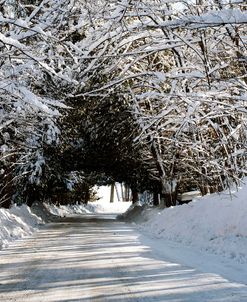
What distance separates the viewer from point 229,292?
21.7 ft

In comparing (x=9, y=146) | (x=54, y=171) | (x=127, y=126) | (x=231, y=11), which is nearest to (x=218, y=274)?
(x=231, y=11)

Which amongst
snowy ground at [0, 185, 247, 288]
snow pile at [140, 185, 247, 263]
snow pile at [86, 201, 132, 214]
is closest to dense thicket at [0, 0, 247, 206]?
snow pile at [140, 185, 247, 263]

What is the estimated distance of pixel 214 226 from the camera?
13.2m

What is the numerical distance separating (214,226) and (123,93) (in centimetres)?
582

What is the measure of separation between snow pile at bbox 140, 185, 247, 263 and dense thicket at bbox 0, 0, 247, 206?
3.15ft

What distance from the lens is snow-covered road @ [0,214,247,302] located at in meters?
6.55

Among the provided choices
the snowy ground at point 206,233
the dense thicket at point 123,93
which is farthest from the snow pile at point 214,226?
the dense thicket at point 123,93

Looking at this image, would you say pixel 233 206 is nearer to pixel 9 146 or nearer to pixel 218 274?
pixel 218 274

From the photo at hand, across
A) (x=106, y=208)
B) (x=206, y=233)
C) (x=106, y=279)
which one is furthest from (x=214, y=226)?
(x=106, y=208)

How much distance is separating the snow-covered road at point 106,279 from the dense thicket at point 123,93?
2.93 m

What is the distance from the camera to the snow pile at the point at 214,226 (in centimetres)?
1110

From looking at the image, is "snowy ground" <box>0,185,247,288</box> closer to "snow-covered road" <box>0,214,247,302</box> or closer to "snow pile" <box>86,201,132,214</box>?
"snow-covered road" <box>0,214,247,302</box>

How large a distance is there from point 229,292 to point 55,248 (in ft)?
22.9

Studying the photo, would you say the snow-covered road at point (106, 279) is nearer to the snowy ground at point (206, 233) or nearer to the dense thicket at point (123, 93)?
the snowy ground at point (206, 233)
